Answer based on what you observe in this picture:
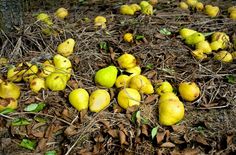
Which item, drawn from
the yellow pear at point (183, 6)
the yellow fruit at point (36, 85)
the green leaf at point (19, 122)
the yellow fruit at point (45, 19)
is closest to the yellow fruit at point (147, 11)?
the yellow pear at point (183, 6)

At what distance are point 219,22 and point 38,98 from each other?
104 inches

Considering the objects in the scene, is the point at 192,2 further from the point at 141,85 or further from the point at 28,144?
the point at 28,144

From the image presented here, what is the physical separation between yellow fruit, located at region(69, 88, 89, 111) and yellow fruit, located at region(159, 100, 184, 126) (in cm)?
67

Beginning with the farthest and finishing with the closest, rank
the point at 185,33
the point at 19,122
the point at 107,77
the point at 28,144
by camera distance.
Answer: the point at 185,33 → the point at 107,77 → the point at 19,122 → the point at 28,144

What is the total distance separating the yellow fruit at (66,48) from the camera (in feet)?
12.8

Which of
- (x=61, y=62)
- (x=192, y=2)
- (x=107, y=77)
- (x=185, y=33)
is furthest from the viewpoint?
(x=192, y=2)

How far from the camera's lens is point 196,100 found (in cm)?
331

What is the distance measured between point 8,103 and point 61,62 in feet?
2.21

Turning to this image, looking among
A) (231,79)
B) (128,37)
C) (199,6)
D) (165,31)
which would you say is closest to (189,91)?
(231,79)

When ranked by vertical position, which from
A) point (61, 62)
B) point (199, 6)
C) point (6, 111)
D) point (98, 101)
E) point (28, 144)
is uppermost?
point (199, 6)

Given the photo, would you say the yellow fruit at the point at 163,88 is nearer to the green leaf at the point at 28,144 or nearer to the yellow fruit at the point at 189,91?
the yellow fruit at the point at 189,91

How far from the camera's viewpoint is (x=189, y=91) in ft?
10.6

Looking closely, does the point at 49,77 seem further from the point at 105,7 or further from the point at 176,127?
the point at 105,7

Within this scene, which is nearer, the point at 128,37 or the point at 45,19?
the point at 128,37
